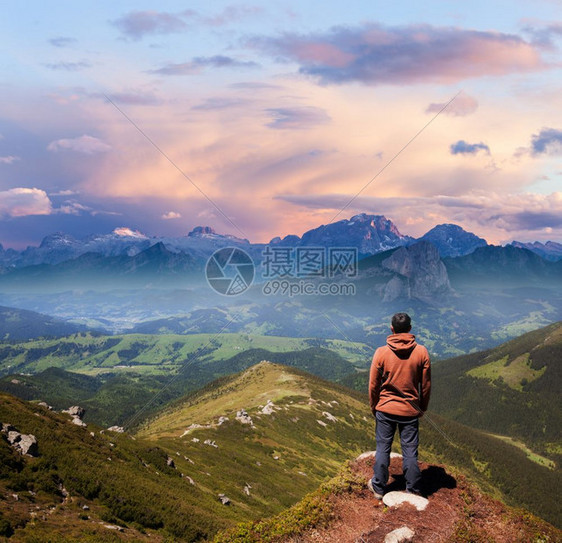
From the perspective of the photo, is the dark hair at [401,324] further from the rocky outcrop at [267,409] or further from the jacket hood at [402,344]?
the rocky outcrop at [267,409]

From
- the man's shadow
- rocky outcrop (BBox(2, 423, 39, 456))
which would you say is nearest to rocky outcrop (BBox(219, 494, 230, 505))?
rocky outcrop (BBox(2, 423, 39, 456))

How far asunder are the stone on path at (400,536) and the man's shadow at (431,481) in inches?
133

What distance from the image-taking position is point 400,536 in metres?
13.8

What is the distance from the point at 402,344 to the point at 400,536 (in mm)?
7185

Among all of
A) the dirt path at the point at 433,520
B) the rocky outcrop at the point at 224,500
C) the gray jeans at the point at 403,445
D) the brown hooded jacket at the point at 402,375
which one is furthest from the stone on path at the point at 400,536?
the rocky outcrop at the point at 224,500

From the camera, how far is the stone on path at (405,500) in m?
15.8

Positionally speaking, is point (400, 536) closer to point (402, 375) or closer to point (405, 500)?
point (405, 500)

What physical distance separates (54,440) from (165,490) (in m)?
11.3

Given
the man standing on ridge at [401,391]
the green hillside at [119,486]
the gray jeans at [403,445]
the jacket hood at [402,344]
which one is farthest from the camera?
the green hillside at [119,486]

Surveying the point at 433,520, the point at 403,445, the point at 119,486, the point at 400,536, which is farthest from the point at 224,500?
the point at 400,536

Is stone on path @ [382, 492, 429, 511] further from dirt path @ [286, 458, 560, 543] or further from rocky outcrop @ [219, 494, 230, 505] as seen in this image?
rocky outcrop @ [219, 494, 230, 505]

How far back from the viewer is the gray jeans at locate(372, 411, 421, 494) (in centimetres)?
1630

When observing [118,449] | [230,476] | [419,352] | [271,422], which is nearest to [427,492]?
[419,352]

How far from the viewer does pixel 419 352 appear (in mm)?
16297
